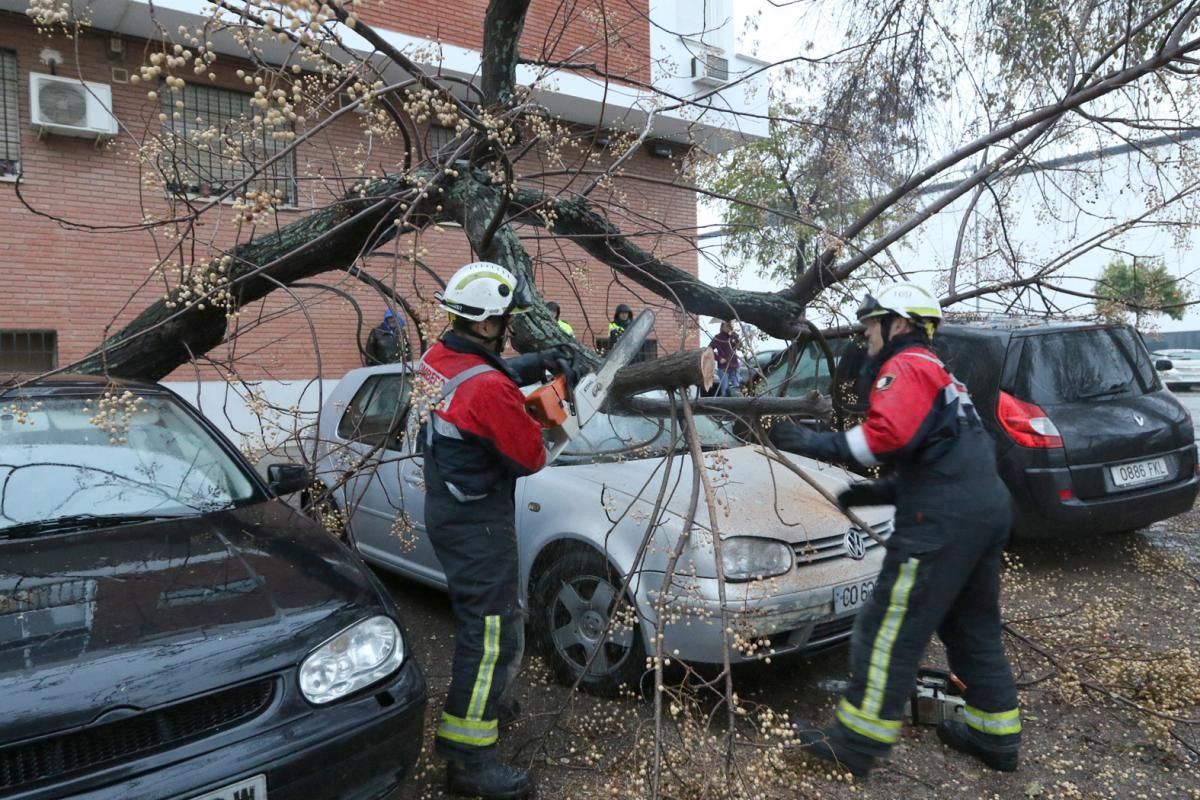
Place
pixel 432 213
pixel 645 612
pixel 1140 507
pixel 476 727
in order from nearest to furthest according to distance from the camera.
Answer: pixel 476 727 → pixel 645 612 → pixel 432 213 → pixel 1140 507

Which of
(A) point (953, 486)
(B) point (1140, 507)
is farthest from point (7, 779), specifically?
(B) point (1140, 507)

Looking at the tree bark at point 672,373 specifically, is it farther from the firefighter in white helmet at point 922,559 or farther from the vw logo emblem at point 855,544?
the vw logo emblem at point 855,544

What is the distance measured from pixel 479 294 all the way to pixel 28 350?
337 inches

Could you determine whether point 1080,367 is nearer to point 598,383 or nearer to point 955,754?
point 955,754

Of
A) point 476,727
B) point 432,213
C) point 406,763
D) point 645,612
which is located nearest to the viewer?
point 406,763

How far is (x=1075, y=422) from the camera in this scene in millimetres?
5074

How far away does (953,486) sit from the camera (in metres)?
2.91

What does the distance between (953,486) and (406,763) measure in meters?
2.03

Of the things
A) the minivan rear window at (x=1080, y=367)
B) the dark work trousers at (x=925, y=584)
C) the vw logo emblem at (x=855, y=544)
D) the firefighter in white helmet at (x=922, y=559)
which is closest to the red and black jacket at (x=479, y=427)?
the firefighter in white helmet at (x=922, y=559)

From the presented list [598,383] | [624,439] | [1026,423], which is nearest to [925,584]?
[598,383]

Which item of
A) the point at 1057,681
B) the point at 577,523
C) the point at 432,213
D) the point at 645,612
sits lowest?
the point at 1057,681

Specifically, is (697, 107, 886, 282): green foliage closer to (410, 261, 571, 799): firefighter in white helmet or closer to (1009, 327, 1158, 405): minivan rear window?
(1009, 327, 1158, 405): minivan rear window

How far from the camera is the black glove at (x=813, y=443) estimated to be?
3.02 m

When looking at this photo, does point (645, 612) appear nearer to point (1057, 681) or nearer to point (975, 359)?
point (1057, 681)
